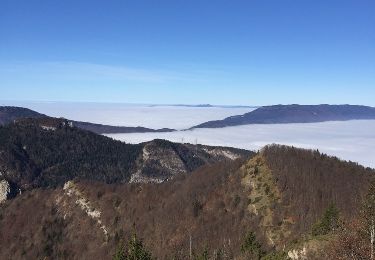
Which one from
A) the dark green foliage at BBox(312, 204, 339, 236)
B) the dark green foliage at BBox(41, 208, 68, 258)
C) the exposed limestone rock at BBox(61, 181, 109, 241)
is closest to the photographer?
the dark green foliage at BBox(312, 204, 339, 236)

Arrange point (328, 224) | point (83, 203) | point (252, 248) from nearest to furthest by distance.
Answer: point (328, 224) < point (252, 248) < point (83, 203)

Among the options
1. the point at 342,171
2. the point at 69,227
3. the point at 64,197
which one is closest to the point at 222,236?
the point at 342,171

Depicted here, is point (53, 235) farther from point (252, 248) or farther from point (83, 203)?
point (252, 248)

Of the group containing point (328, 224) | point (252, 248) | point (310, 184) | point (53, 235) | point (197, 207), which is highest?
point (328, 224)

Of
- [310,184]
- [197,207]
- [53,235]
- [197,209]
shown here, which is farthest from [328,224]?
[53,235]

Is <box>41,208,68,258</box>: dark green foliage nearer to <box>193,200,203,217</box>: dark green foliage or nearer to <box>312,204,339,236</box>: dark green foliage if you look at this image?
<box>193,200,203,217</box>: dark green foliage

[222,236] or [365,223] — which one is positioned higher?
[365,223]

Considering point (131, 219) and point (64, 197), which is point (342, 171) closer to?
point (131, 219)

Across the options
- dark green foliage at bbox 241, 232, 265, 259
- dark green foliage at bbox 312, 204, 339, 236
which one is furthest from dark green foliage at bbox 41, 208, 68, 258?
dark green foliage at bbox 312, 204, 339, 236

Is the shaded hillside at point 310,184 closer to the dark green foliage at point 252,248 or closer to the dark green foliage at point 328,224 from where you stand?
the dark green foliage at point 252,248
